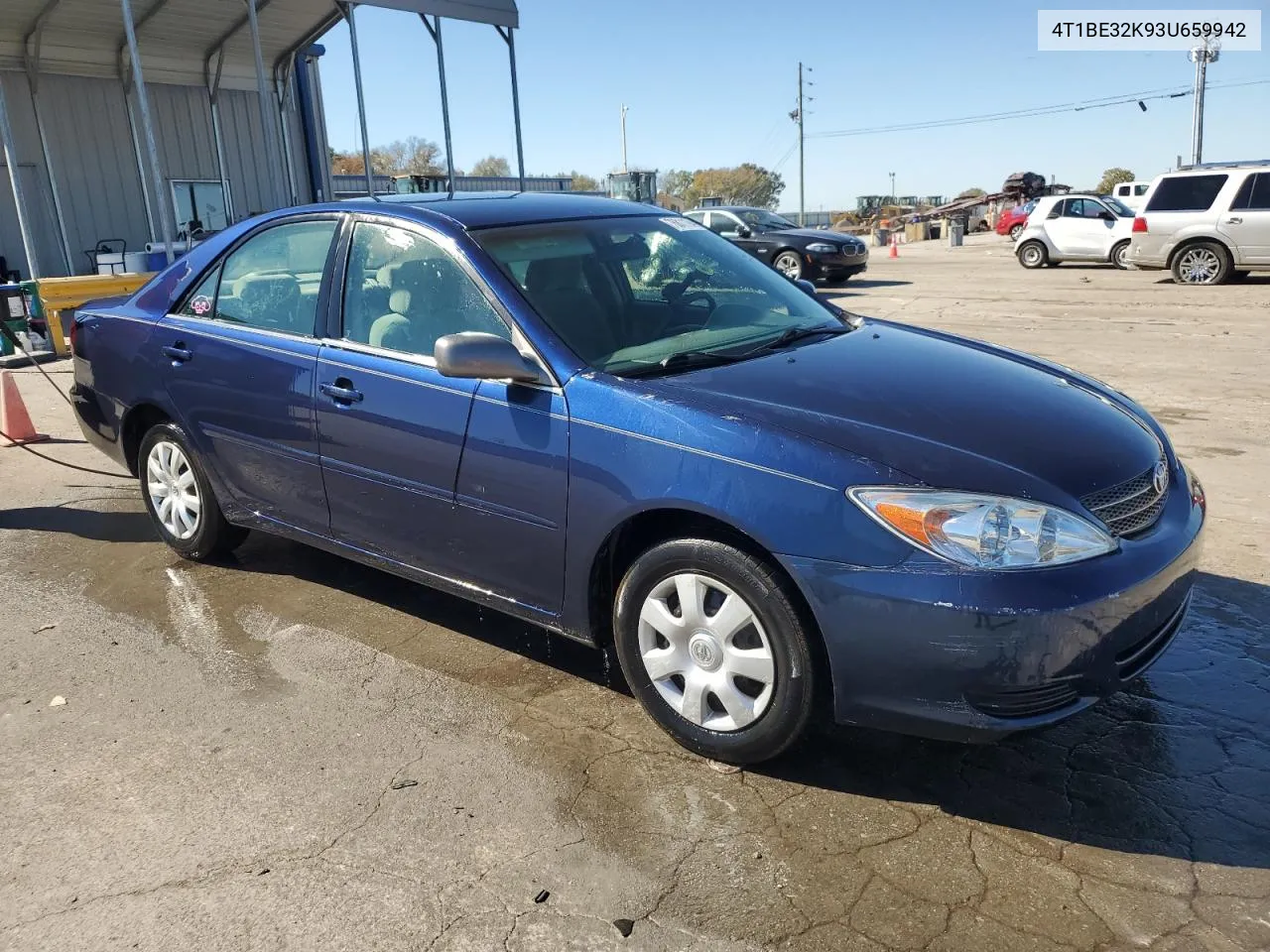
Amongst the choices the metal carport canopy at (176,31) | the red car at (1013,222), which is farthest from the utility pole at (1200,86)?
the metal carport canopy at (176,31)

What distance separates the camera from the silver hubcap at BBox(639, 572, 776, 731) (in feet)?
9.54

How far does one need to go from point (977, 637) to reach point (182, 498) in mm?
3807

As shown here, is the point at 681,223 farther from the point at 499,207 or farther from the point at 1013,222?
the point at 1013,222

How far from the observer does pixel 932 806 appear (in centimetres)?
288

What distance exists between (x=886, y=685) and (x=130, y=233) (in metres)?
20.2

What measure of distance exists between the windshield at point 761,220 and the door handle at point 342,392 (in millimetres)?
17204

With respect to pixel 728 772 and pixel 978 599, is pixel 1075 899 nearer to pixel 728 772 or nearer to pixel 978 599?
pixel 978 599

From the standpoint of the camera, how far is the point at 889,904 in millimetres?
2475

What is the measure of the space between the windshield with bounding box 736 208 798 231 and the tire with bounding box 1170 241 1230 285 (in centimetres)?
709

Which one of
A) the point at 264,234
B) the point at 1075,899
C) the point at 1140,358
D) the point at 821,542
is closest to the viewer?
the point at 1075,899

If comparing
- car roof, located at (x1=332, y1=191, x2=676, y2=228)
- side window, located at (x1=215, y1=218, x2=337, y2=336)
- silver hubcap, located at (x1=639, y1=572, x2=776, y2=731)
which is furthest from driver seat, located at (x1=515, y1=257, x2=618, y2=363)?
side window, located at (x1=215, y1=218, x2=337, y2=336)

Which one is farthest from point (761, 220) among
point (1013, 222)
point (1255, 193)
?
point (1013, 222)

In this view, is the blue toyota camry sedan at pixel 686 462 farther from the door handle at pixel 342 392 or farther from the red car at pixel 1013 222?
the red car at pixel 1013 222

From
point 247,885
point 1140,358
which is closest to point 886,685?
point 247,885
